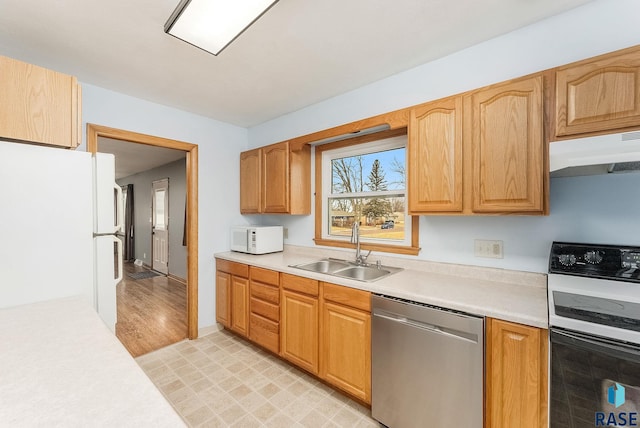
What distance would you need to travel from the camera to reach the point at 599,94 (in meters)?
1.23

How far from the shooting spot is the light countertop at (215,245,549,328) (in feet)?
4.23

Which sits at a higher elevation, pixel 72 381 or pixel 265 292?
pixel 72 381

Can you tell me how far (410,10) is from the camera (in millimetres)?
1483

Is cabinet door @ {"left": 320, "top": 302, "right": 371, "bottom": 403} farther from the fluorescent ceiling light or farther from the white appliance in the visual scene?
the fluorescent ceiling light

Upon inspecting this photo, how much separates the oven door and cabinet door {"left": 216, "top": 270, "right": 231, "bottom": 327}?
8.53ft

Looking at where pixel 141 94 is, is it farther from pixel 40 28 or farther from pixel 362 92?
pixel 362 92

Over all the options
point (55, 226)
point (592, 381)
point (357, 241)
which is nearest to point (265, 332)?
point (357, 241)

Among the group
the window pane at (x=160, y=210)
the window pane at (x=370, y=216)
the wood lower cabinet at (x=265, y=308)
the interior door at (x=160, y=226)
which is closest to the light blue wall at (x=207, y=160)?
the wood lower cabinet at (x=265, y=308)

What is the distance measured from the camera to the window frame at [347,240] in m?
2.12

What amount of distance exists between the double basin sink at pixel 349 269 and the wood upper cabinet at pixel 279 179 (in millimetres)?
597

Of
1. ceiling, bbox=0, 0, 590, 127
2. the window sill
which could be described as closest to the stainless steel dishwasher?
the window sill

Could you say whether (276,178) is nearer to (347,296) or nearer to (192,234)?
(192,234)

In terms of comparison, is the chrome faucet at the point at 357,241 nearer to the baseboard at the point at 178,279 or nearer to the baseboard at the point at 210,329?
the baseboard at the point at 210,329

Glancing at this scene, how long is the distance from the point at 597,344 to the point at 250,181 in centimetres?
294
